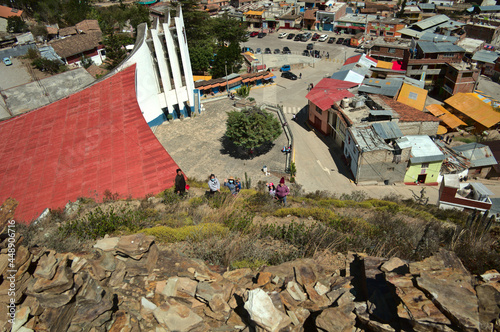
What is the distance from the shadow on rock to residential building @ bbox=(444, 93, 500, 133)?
25352 millimetres

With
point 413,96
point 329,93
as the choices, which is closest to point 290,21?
point 329,93

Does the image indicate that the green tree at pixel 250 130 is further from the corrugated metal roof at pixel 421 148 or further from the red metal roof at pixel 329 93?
the corrugated metal roof at pixel 421 148

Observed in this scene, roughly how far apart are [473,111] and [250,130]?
28.7 metres

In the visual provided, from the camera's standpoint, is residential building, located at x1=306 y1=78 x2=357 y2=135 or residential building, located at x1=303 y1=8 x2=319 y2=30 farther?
residential building, located at x1=303 y1=8 x2=319 y2=30

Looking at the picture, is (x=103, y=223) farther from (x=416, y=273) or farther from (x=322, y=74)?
(x=322, y=74)

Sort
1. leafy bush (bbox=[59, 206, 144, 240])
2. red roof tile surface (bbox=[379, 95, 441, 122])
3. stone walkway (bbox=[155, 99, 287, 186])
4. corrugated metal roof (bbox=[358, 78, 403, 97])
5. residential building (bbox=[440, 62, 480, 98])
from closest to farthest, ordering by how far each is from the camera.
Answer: leafy bush (bbox=[59, 206, 144, 240]) → stone walkway (bbox=[155, 99, 287, 186]) → red roof tile surface (bbox=[379, 95, 441, 122]) → corrugated metal roof (bbox=[358, 78, 403, 97]) → residential building (bbox=[440, 62, 480, 98])

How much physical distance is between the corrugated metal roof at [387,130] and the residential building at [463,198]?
247 inches

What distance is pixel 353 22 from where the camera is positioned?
69250 mm

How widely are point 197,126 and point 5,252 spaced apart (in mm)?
23768

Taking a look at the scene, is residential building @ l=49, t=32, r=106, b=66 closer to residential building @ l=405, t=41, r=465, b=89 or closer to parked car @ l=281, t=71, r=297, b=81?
parked car @ l=281, t=71, r=297, b=81

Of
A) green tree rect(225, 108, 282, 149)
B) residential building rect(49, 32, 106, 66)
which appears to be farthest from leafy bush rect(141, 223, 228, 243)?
residential building rect(49, 32, 106, 66)

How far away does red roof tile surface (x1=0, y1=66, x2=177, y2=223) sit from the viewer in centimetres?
1295

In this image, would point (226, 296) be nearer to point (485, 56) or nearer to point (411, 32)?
point (485, 56)

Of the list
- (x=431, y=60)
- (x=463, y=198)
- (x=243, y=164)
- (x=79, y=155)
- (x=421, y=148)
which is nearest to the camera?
(x=79, y=155)
